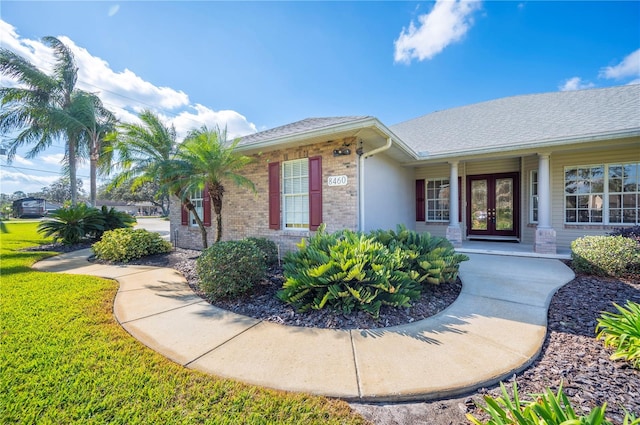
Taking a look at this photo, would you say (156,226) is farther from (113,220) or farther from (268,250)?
(268,250)

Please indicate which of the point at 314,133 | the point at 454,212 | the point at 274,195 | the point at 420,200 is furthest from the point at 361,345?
the point at 420,200

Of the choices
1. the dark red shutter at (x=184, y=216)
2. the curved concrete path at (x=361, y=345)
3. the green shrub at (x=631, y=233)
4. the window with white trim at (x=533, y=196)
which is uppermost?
the window with white trim at (x=533, y=196)

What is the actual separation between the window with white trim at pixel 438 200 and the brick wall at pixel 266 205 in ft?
18.3

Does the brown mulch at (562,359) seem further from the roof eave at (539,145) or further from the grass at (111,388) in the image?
the roof eave at (539,145)

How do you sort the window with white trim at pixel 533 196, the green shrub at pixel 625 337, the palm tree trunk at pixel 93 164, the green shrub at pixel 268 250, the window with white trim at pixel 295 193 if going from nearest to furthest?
the green shrub at pixel 625 337 → the green shrub at pixel 268 250 → the window with white trim at pixel 295 193 → the window with white trim at pixel 533 196 → the palm tree trunk at pixel 93 164

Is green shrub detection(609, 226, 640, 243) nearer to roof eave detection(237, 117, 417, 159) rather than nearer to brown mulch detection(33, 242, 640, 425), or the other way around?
brown mulch detection(33, 242, 640, 425)

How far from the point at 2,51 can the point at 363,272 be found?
18532 millimetres

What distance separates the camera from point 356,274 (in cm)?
357

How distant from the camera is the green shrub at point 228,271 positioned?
4.32 metres

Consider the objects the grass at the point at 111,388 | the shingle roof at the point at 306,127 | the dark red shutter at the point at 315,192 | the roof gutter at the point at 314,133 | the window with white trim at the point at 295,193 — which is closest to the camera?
the grass at the point at 111,388

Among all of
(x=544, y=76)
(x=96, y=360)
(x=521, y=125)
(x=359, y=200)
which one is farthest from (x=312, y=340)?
(x=544, y=76)

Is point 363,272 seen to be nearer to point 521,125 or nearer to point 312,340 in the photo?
point 312,340

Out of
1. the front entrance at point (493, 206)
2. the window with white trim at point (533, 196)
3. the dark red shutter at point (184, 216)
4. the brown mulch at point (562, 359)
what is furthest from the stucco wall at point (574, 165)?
the dark red shutter at point (184, 216)

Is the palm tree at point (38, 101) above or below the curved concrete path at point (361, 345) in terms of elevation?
above
